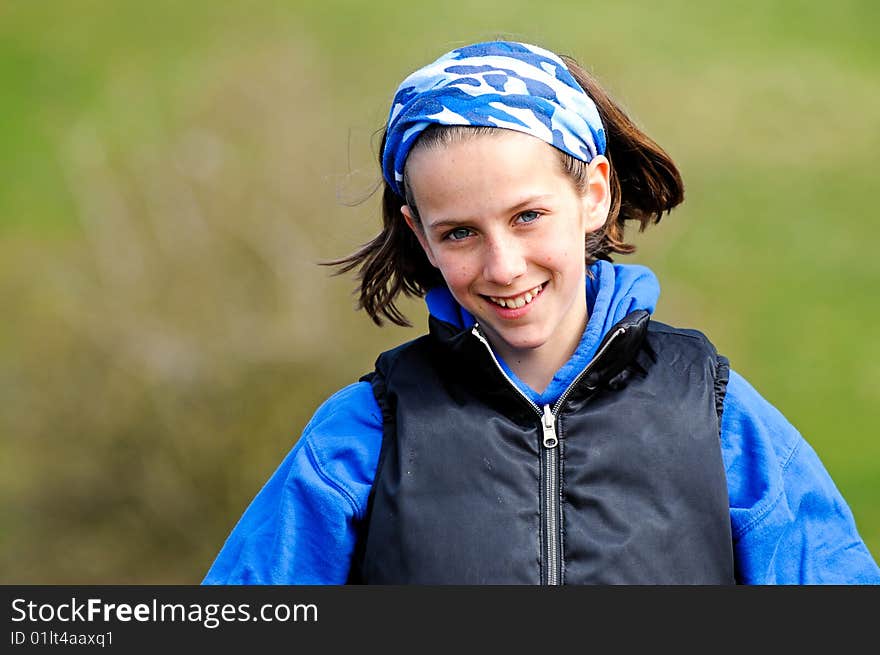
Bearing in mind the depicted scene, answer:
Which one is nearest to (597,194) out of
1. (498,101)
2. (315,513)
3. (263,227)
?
(498,101)

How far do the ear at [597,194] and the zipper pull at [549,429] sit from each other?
339 mm

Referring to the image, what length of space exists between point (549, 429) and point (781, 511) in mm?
382

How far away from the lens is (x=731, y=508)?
2068mm

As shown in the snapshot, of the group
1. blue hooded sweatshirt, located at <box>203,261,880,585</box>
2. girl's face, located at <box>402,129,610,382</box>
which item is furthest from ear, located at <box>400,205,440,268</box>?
blue hooded sweatshirt, located at <box>203,261,880,585</box>

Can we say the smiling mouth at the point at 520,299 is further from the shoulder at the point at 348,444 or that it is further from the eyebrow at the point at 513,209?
the shoulder at the point at 348,444

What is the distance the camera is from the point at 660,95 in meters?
6.29

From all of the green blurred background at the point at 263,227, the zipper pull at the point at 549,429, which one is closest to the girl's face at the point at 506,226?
the zipper pull at the point at 549,429

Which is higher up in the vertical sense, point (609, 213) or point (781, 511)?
point (609, 213)

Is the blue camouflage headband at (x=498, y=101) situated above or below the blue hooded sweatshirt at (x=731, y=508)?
above

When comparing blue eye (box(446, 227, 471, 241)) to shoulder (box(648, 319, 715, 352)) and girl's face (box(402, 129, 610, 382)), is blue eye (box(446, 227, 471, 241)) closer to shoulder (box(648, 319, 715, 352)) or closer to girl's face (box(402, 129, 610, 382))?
girl's face (box(402, 129, 610, 382))

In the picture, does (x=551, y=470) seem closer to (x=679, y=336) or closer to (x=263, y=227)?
(x=679, y=336)

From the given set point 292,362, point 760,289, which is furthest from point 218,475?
point 760,289

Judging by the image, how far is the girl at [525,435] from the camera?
79.5 inches

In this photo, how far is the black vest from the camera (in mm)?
2010
